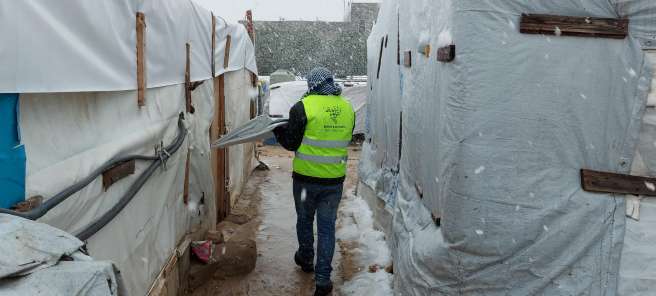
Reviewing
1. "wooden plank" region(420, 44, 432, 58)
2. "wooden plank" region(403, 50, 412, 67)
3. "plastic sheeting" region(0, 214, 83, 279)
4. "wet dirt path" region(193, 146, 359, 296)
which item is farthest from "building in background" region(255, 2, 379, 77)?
"plastic sheeting" region(0, 214, 83, 279)

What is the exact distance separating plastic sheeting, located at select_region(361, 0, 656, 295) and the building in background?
2079 centimetres

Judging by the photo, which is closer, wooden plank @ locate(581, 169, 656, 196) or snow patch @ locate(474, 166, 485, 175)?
wooden plank @ locate(581, 169, 656, 196)

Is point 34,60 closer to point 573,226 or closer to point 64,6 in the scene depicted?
point 64,6

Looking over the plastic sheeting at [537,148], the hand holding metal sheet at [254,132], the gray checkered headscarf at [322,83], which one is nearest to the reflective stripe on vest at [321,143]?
the hand holding metal sheet at [254,132]

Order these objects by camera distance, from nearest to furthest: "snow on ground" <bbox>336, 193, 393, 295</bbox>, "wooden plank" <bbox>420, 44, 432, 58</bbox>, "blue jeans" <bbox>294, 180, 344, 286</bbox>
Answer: "wooden plank" <bbox>420, 44, 432, 58</bbox>
"blue jeans" <bbox>294, 180, 344, 286</bbox>
"snow on ground" <bbox>336, 193, 393, 295</bbox>

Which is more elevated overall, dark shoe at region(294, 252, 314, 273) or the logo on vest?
the logo on vest

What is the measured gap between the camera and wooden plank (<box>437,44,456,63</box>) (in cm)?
287

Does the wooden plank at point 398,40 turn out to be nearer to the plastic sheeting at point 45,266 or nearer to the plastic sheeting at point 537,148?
the plastic sheeting at point 537,148

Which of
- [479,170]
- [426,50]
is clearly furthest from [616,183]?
[426,50]

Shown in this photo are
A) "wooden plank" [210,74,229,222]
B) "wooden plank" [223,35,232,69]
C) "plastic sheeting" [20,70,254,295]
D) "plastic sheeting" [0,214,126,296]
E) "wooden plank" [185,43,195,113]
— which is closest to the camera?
"plastic sheeting" [0,214,126,296]

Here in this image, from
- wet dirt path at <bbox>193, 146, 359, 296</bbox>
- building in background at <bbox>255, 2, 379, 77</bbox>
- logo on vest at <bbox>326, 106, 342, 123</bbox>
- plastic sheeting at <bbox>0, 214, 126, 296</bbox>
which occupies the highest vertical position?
building in background at <bbox>255, 2, 379, 77</bbox>

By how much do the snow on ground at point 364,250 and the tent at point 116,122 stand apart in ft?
5.74

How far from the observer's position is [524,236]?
9.36ft

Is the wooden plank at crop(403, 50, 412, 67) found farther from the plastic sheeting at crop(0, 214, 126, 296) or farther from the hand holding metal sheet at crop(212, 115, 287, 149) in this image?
the plastic sheeting at crop(0, 214, 126, 296)
